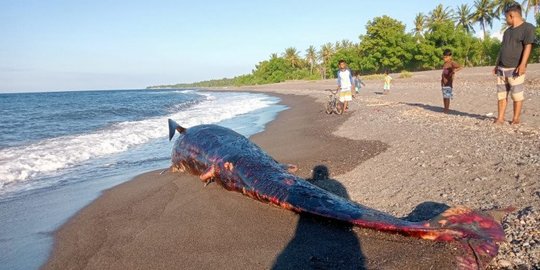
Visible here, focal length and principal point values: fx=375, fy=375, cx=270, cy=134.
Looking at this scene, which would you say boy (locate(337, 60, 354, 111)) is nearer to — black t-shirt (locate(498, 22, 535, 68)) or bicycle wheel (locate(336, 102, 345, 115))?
bicycle wheel (locate(336, 102, 345, 115))

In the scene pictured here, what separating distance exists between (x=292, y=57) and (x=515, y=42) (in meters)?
108

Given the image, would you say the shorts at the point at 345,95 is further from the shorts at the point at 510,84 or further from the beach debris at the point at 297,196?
the beach debris at the point at 297,196

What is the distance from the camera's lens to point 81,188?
20.9 ft

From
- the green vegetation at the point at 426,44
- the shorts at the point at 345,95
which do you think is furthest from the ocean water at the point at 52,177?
the green vegetation at the point at 426,44

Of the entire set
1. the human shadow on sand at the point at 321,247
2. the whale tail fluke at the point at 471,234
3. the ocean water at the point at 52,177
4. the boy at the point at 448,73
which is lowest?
the ocean water at the point at 52,177

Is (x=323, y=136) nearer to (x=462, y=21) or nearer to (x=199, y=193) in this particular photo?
(x=199, y=193)

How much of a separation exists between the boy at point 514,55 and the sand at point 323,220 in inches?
33.0

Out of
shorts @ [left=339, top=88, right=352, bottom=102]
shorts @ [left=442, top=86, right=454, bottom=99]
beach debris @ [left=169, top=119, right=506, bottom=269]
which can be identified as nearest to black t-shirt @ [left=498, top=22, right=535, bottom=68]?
shorts @ [left=442, top=86, right=454, bottom=99]

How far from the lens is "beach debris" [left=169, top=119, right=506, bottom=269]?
9.12 feet

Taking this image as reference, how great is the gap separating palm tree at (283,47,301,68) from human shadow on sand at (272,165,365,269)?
111m

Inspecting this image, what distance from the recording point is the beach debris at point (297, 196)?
9.12ft

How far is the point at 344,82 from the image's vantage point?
45.6 feet

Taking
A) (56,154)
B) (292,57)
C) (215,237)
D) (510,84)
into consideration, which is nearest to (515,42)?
(510,84)

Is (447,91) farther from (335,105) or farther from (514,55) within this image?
(335,105)
